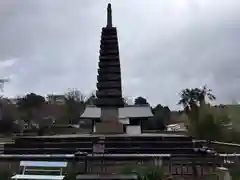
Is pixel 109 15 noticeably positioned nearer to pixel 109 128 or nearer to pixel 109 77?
pixel 109 77

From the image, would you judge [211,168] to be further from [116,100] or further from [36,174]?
[116,100]

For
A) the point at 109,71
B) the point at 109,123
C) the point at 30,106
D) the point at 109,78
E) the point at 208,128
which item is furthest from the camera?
the point at 30,106

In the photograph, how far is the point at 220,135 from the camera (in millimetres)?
34500

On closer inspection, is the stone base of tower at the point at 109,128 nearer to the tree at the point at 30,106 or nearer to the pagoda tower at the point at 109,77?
the pagoda tower at the point at 109,77

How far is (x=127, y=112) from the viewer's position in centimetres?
5528

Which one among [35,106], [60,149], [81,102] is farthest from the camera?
[81,102]

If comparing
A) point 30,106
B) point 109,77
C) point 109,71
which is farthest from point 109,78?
point 30,106

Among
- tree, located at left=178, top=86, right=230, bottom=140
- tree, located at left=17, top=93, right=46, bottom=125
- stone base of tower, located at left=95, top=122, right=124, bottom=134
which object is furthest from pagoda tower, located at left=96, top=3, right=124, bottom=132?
tree, located at left=17, top=93, right=46, bottom=125

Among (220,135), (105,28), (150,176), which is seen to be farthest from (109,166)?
(105,28)

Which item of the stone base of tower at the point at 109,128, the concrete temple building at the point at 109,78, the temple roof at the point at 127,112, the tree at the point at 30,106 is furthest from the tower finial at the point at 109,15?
the tree at the point at 30,106

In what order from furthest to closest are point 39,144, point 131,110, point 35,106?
point 35,106
point 131,110
point 39,144

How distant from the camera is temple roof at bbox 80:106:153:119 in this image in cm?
5134

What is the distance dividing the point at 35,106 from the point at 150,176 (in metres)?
77.5

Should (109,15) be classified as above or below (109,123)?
above
